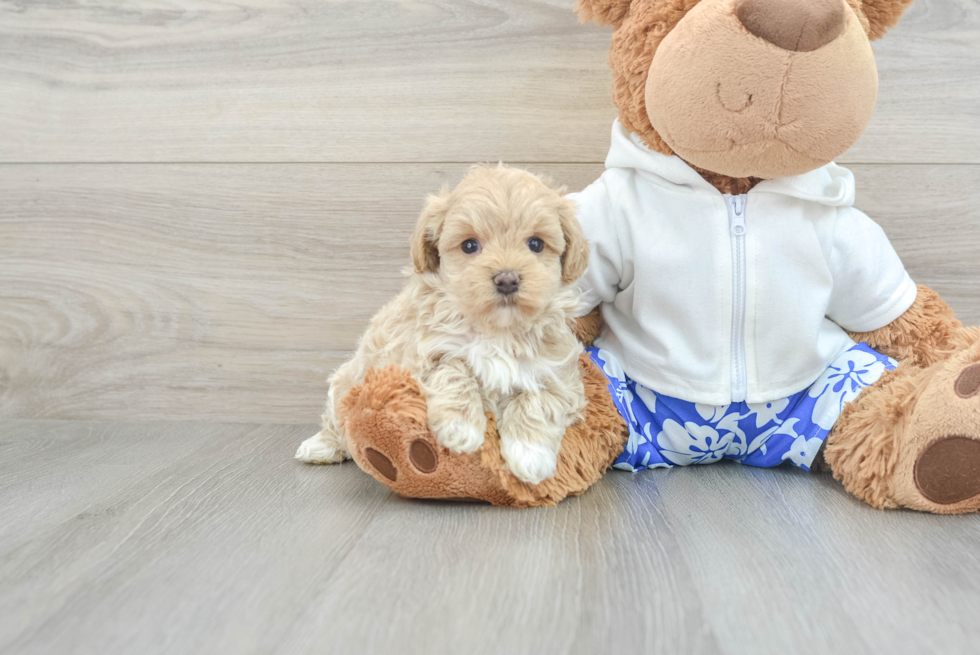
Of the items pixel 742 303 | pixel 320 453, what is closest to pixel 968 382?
pixel 742 303

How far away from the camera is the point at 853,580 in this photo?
2.18ft

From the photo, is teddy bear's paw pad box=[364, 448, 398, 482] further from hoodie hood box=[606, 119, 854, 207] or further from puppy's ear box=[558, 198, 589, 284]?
hoodie hood box=[606, 119, 854, 207]

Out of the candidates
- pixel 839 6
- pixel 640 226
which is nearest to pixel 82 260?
pixel 640 226

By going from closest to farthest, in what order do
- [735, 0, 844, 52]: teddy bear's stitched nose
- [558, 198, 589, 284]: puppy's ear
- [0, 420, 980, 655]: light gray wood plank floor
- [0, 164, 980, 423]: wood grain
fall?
1. [0, 420, 980, 655]: light gray wood plank floor
2. [735, 0, 844, 52]: teddy bear's stitched nose
3. [558, 198, 589, 284]: puppy's ear
4. [0, 164, 980, 423]: wood grain

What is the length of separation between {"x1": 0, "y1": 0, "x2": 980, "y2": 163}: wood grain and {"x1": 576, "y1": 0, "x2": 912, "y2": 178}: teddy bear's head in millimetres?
317

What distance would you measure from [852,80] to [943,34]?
1.72ft

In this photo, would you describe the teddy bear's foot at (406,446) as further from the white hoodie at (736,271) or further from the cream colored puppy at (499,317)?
the white hoodie at (736,271)

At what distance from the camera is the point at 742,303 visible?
3.12ft

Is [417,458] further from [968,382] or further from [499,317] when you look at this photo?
[968,382]

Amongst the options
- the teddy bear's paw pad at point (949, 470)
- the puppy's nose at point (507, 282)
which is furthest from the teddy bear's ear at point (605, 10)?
the teddy bear's paw pad at point (949, 470)

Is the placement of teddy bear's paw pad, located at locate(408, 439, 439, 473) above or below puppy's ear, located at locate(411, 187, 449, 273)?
below

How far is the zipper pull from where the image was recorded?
0.95 metres

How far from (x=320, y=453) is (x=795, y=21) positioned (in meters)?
0.83

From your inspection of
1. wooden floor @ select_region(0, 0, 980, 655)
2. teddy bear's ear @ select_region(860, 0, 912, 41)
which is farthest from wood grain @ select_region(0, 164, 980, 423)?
teddy bear's ear @ select_region(860, 0, 912, 41)
